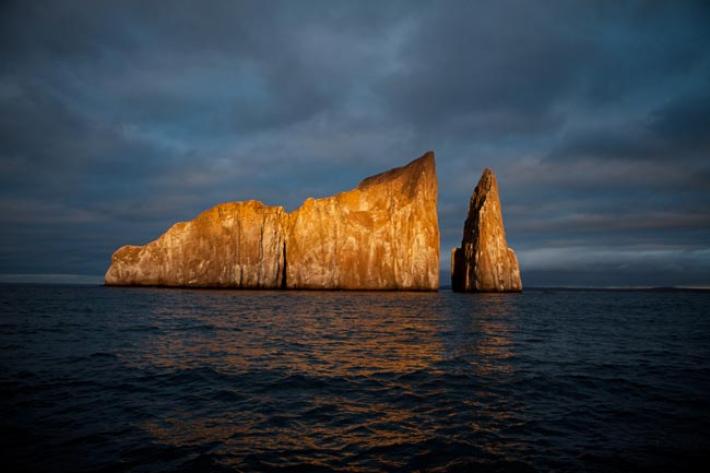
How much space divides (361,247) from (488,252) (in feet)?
89.5

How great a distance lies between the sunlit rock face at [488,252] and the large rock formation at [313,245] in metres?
7.72

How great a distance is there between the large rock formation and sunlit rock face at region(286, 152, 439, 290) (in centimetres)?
22

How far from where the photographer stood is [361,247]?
87.8 metres

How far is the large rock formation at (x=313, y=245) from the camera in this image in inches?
3452

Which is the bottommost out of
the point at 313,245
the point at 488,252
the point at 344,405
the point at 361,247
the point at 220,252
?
the point at 344,405

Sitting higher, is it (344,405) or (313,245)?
(313,245)

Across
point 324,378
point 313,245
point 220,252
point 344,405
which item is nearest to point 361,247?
point 313,245

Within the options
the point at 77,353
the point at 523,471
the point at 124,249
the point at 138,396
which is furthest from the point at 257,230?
the point at 523,471

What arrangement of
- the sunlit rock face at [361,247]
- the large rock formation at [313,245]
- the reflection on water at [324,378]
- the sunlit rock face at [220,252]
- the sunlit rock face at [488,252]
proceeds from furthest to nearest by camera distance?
the sunlit rock face at [220,252] → the large rock formation at [313,245] → the sunlit rock face at [361,247] → the sunlit rock face at [488,252] → the reflection on water at [324,378]

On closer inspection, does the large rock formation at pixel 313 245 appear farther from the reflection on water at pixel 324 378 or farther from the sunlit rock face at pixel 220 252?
the reflection on water at pixel 324 378

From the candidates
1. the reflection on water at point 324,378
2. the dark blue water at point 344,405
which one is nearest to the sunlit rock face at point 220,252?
the reflection on water at point 324,378

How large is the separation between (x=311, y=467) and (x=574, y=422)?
593 centimetres

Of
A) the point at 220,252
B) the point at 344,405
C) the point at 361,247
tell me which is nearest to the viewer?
the point at 344,405

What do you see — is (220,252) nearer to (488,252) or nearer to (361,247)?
(361,247)
